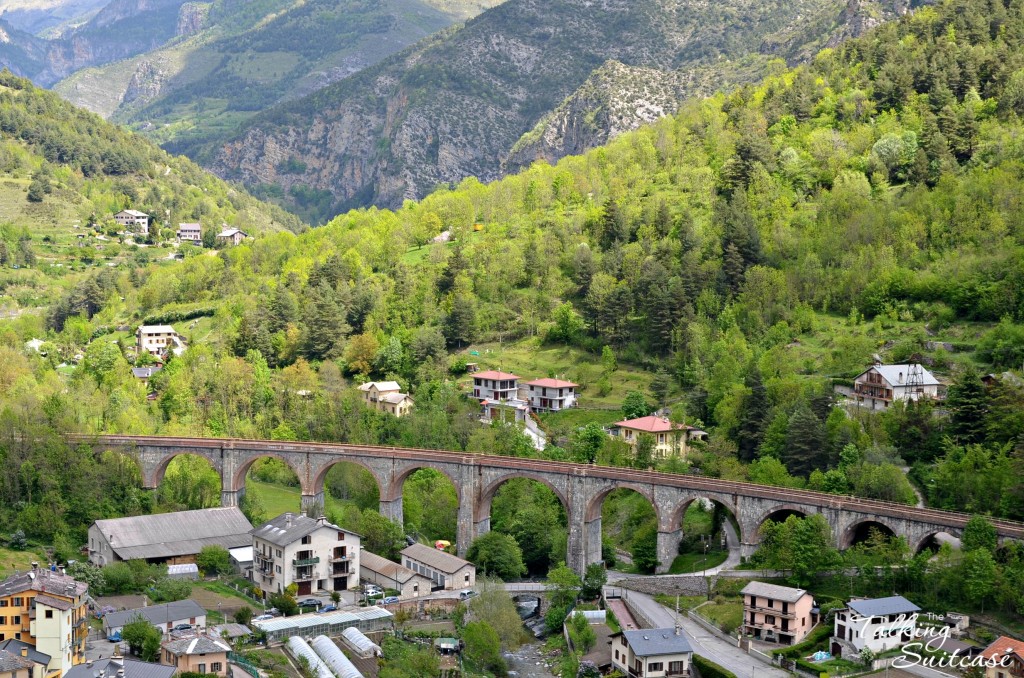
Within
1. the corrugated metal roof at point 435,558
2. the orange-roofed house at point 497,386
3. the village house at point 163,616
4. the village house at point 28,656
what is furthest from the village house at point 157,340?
the village house at point 28,656

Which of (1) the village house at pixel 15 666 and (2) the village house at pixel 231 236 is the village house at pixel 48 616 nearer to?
(1) the village house at pixel 15 666

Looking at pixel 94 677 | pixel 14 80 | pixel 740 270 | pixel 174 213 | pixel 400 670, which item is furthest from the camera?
pixel 14 80

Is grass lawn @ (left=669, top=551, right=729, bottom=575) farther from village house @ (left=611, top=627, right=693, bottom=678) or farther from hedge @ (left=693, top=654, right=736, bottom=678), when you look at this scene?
village house @ (left=611, top=627, right=693, bottom=678)

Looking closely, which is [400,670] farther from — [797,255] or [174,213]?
[174,213]

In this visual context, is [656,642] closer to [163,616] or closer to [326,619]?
[326,619]

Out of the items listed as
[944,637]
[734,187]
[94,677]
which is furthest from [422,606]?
[734,187]
